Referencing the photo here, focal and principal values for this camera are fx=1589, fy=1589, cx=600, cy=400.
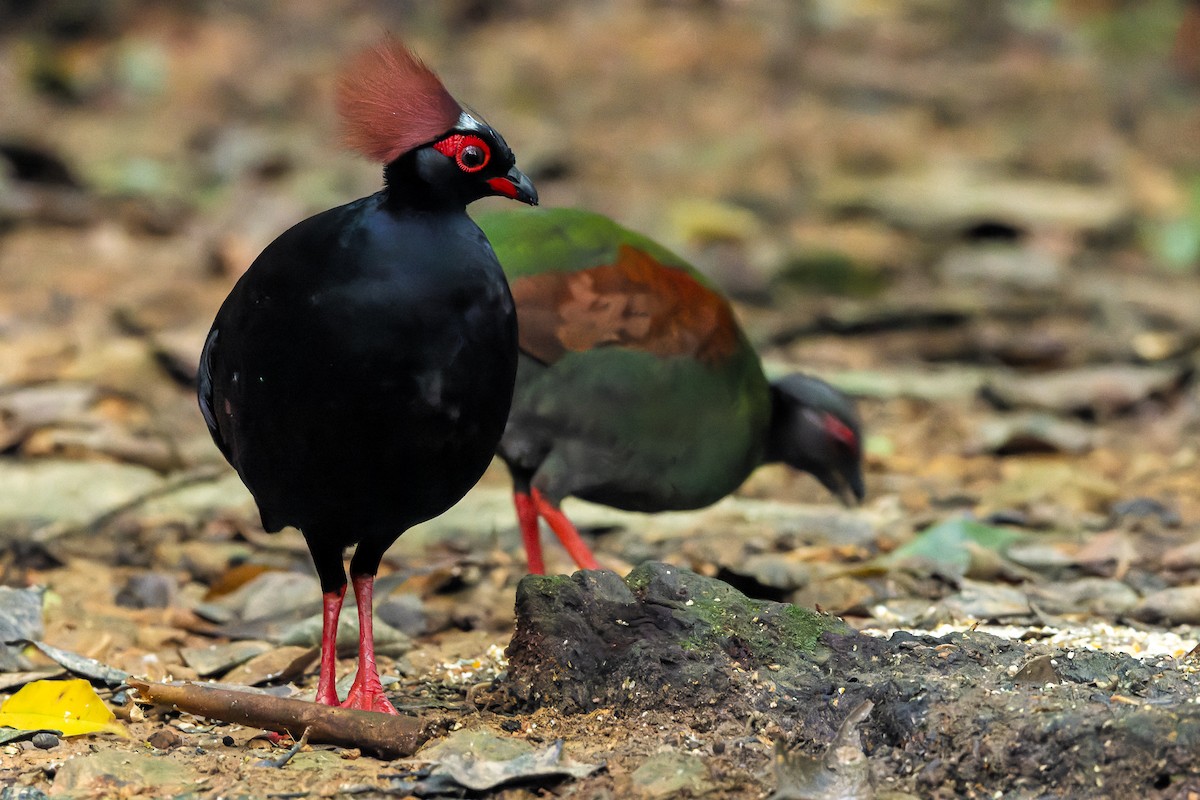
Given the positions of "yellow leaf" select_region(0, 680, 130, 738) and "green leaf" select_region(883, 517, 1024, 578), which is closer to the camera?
"yellow leaf" select_region(0, 680, 130, 738)

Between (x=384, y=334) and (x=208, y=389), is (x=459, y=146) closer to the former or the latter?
(x=384, y=334)

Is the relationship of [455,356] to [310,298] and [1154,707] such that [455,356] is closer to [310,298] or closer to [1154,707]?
[310,298]

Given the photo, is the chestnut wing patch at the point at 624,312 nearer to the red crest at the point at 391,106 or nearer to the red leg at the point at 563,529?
the red leg at the point at 563,529

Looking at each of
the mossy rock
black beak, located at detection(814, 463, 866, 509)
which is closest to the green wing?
black beak, located at detection(814, 463, 866, 509)

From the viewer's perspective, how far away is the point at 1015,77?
13.2 meters

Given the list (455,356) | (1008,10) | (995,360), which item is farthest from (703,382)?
(1008,10)

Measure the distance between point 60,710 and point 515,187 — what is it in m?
1.42

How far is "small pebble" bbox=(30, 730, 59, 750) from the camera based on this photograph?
3107 mm

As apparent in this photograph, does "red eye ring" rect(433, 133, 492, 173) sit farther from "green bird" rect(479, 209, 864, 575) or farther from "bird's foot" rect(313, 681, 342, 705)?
"green bird" rect(479, 209, 864, 575)

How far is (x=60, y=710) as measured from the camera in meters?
3.26

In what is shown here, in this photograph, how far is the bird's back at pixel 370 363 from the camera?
115 inches

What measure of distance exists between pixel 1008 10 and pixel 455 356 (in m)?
12.7

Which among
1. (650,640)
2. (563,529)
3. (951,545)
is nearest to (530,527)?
(563,529)

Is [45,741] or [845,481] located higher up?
[45,741]
